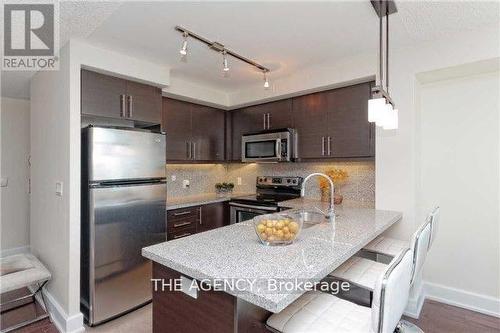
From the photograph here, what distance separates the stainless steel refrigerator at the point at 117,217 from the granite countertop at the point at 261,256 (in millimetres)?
1073

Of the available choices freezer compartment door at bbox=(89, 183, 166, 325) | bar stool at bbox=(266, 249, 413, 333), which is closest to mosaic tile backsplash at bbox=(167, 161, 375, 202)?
freezer compartment door at bbox=(89, 183, 166, 325)

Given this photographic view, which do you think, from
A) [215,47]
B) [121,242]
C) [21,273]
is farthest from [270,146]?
[21,273]

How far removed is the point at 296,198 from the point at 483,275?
193 cm

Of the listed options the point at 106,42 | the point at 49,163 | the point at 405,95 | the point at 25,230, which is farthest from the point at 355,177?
the point at 25,230

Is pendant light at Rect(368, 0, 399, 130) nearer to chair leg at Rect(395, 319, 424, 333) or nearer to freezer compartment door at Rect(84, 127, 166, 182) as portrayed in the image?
chair leg at Rect(395, 319, 424, 333)

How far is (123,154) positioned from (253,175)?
211 cm

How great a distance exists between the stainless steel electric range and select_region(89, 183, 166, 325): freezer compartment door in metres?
1.01

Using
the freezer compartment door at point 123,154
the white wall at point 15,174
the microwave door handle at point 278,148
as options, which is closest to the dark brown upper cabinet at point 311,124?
the microwave door handle at point 278,148

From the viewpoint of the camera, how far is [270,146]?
3.34 metres

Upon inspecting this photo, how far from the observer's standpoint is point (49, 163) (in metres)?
2.55

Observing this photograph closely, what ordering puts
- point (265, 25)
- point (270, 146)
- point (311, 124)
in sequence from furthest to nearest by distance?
point (270, 146) < point (311, 124) < point (265, 25)

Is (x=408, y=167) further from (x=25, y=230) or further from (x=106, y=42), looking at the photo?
(x=25, y=230)

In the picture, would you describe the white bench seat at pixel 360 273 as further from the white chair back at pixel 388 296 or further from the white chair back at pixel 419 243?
the white chair back at pixel 388 296

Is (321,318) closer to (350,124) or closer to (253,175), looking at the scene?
(350,124)
